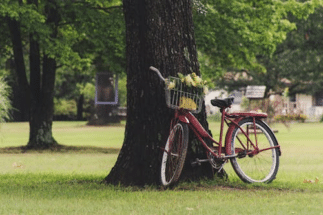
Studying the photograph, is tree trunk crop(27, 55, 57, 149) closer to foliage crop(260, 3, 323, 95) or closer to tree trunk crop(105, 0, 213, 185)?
tree trunk crop(105, 0, 213, 185)

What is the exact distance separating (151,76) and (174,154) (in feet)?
3.72

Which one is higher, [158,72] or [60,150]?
[158,72]

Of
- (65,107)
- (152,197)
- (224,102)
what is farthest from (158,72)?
(65,107)

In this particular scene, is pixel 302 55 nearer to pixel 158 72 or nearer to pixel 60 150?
pixel 60 150

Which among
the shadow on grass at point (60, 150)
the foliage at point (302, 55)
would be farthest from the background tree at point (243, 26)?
the foliage at point (302, 55)

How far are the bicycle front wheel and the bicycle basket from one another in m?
0.26

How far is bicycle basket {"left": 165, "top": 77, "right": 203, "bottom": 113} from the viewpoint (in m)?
7.73

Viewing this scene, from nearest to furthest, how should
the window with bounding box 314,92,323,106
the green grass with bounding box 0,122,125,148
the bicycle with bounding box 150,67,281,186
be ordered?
the bicycle with bounding box 150,67,281,186, the green grass with bounding box 0,122,125,148, the window with bounding box 314,92,323,106

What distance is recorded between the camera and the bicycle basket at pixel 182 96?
7.73 metres

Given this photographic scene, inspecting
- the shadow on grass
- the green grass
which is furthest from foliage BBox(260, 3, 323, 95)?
the shadow on grass

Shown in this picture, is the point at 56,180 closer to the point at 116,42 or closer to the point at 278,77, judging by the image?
the point at 116,42

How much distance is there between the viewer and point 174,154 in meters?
7.91

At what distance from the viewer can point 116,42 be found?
61.9 ft

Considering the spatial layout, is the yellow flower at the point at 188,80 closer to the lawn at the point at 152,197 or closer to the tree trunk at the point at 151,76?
the tree trunk at the point at 151,76
